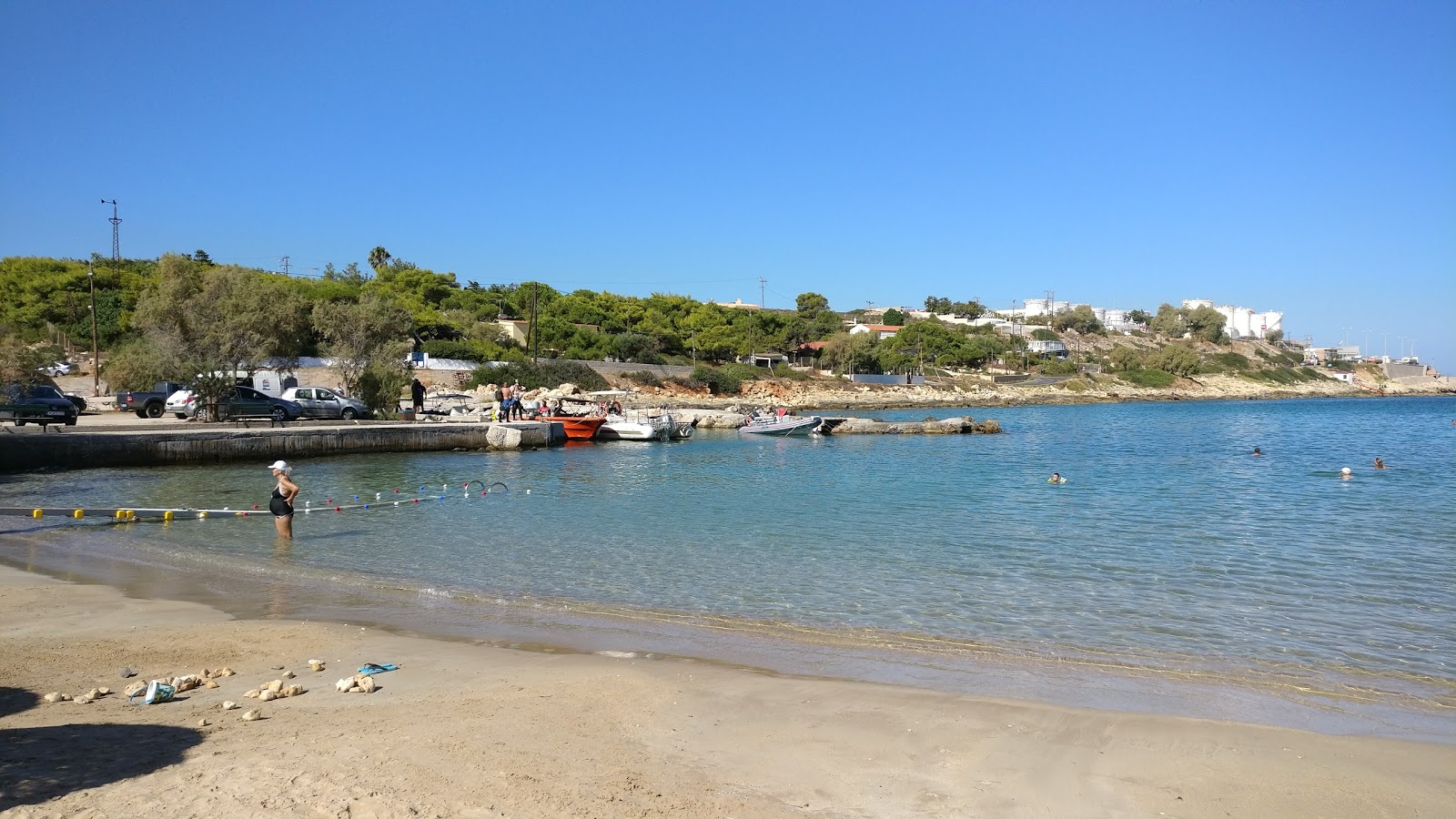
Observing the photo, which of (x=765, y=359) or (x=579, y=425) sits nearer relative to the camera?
(x=579, y=425)

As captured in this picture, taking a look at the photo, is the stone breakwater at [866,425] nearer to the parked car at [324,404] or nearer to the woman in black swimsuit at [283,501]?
the parked car at [324,404]

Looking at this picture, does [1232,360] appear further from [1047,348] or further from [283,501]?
[283,501]

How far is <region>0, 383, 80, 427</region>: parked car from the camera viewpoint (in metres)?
29.5

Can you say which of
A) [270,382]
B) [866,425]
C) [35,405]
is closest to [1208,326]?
[866,425]

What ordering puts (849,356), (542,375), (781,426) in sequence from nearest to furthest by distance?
(781,426) < (542,375) < (849,356)

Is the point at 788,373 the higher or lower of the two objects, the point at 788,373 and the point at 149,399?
the higher

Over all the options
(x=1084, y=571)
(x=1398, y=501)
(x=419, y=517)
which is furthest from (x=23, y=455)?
(x=1398, y=501)

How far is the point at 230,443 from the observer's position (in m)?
28.5

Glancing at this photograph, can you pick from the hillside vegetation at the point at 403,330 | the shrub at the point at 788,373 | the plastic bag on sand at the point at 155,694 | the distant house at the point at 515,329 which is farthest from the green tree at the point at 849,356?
the plastic bag on sand at the point at 155,694

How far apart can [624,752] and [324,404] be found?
117ft

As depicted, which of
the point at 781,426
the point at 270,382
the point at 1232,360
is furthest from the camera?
the point at 1232,360

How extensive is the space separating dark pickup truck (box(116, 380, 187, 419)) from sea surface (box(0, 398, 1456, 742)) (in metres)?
13.8

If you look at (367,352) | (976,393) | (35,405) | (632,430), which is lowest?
(632,430)

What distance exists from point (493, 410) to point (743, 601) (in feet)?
120
